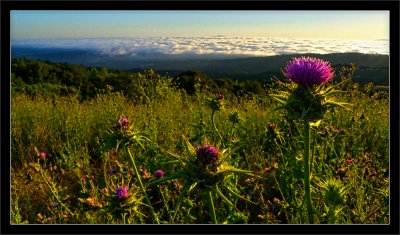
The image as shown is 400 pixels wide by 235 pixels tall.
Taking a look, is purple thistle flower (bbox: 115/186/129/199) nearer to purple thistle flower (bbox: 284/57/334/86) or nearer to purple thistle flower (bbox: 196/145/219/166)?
purple thistle flower (bbox: 196/145/219/166)

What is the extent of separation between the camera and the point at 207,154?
1796mm

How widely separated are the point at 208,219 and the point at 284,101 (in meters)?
1.24

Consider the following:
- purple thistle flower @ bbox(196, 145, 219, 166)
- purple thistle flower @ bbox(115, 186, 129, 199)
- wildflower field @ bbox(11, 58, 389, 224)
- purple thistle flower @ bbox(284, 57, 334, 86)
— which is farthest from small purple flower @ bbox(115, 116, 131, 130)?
purple thistle flower @ bbox(284, 57, 334, 86)

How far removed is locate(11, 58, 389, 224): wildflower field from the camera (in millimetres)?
1980

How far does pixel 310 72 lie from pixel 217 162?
0.65 m

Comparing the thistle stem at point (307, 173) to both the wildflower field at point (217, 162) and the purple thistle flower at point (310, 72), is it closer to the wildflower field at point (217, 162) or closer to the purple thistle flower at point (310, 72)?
the wildflower field at point (217, 162)

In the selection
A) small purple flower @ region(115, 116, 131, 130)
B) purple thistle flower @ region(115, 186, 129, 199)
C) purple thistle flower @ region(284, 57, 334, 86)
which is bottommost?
purple thistle flower @ region(115, 186, 129, 199)

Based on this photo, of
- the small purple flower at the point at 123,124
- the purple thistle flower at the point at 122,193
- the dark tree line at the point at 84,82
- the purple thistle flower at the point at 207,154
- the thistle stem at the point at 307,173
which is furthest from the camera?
the dark tree line at the point at 84,82

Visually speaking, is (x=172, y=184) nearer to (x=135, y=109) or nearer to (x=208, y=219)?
(x=208, y=219)

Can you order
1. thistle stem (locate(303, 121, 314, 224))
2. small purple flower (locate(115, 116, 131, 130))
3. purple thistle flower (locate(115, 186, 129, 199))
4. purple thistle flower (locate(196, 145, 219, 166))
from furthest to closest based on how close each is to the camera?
small purple flower (locate(115, 116, 131, 130)) < purple thistle flower (locate(115, 186, 129, 199)) < thistle stem (locate(303, 121, 314, 224)) < purple thistle flower (locate(196, 145, 219, 166))

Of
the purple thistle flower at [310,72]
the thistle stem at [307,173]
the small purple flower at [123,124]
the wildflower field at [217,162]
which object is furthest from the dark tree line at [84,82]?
the thistle stem at [307,173]

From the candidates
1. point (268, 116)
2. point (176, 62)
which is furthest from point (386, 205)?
point (268, 116)

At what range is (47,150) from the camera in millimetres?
4219

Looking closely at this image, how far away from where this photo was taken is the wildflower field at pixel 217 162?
1980 mm
